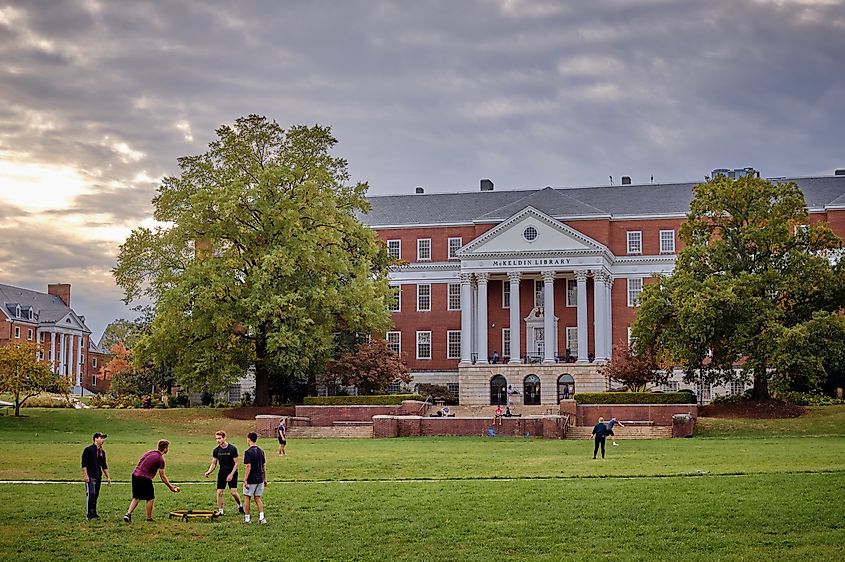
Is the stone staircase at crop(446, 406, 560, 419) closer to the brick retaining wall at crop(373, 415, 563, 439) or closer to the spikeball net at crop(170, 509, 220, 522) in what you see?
the brick retaining wall at crop(373, 415, 563, 439)

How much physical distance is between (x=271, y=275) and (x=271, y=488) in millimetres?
32584

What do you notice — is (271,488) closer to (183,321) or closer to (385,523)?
(385,523)

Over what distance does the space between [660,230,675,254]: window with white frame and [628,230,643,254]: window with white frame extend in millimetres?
1486

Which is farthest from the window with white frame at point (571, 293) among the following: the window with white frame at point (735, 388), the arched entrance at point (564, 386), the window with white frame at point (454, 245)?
the window with white frame at point (735, 388)

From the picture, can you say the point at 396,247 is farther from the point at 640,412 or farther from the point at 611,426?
the point at 611,426

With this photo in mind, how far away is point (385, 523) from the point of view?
909 inches

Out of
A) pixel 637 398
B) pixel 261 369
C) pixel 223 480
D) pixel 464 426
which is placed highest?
pixel 261 369

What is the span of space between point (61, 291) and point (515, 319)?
76.4 metres

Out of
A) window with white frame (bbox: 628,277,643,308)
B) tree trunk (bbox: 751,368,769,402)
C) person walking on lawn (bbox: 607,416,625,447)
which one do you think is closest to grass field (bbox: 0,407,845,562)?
person walking on lawn (bbox: 607,416,625,447)

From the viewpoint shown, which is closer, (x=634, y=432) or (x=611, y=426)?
(x=611, y=426)

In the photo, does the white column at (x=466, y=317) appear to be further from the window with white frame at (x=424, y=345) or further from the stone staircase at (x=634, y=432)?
the stone staircase at (x=634, y=432)

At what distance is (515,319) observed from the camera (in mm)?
77250

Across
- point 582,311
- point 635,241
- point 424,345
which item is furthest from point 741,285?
point 424,345

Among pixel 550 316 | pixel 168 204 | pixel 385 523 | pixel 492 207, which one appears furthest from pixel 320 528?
pixel 492 207
